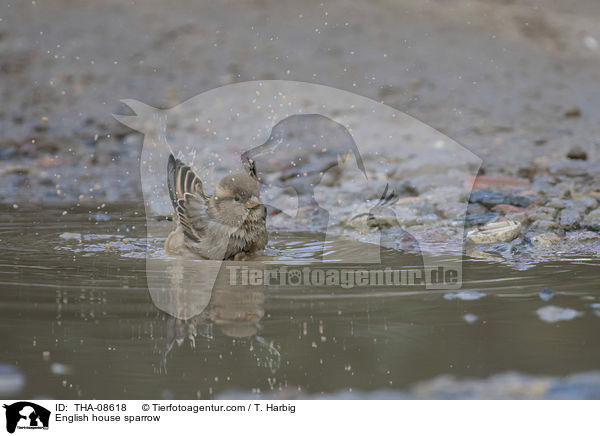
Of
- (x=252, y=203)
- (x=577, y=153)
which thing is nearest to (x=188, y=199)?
(x=252, y=203)

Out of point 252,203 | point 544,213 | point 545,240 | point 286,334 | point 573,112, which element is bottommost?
point 286,334

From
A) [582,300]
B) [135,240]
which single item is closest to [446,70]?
[135,240]

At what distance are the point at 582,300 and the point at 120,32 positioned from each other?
11.2 meters

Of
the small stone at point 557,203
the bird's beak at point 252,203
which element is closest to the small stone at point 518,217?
the small stone at point 557,203

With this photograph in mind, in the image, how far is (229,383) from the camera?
3160 mm

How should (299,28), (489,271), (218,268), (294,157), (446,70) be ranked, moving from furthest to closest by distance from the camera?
(299,28) → (446,70) → (294,157) → (218,268) → (489,271)

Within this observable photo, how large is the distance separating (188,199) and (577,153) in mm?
4621

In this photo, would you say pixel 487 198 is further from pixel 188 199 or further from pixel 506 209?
pixel 188 199

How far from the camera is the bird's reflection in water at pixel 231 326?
3.48 metres

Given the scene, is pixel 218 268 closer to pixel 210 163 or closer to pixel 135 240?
pixel 135 240

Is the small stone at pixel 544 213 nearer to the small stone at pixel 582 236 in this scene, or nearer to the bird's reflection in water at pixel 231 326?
the small stone at pixel 582 236

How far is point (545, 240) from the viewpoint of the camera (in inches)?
228
